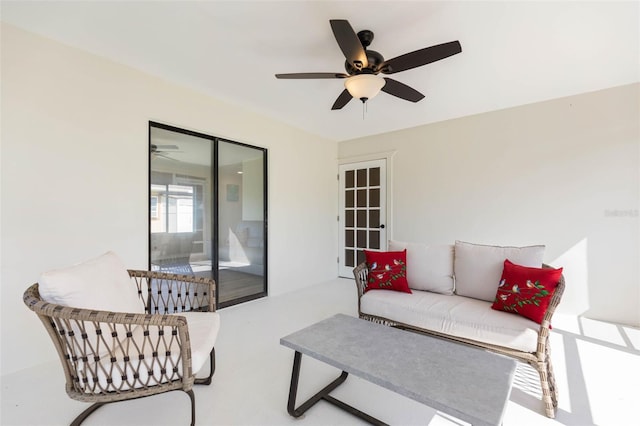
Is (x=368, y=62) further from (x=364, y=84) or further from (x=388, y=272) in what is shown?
(x=388, y=272)

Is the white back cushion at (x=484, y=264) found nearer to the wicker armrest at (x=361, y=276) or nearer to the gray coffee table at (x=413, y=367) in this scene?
the wicker armrest at (x=361, y=276)

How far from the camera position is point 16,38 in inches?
82.3

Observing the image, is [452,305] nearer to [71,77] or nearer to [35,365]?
[35,365]

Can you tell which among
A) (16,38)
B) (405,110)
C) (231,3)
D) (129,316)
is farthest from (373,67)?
(16,38)

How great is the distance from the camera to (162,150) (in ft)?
9.78

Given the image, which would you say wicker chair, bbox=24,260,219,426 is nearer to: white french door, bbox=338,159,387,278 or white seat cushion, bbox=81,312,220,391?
white seat cushion, bbox=81,312,220,391

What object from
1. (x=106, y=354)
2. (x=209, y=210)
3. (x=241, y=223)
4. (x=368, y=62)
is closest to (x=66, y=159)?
(x=209, y=210)

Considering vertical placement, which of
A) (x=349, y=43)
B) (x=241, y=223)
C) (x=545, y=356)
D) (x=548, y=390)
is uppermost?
(x=349, y=43)

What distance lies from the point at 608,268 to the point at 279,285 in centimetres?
387

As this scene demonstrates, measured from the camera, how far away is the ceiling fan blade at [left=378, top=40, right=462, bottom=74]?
1.75 m

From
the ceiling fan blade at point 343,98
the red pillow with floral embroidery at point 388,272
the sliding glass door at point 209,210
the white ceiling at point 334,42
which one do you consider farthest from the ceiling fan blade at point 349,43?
the sliding glass door at point 209,210

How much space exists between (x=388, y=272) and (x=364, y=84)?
1643mm

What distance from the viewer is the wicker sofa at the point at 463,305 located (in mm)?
1792

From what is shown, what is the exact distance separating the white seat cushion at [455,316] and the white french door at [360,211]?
2159 millimetres
